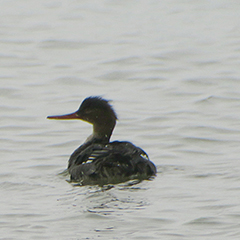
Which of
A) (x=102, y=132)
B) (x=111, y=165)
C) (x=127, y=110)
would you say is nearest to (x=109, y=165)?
(x=111, y=165)

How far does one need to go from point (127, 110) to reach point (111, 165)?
3.48 m

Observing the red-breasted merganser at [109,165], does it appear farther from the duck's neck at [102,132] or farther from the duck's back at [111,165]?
the duck's neck at [102,132]

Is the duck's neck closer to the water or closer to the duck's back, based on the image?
the water

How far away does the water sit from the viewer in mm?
6688

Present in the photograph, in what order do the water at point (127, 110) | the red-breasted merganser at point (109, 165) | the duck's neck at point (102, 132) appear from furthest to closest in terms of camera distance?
the duck's neck at point (102, 132) → the red-breasted merganser at point (109, 165) → the water at point (127, 110)

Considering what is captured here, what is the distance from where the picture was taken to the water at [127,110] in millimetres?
6688

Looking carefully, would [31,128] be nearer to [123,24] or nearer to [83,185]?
[83,185]

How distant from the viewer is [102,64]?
13.8 meters

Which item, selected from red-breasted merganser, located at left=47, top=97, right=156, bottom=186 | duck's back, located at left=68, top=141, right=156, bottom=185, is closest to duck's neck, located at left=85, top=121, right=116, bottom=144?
red-breasted merganser, located at left=47, top=97, right=156, bottom=186

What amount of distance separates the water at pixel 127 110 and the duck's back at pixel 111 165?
0.62 feet

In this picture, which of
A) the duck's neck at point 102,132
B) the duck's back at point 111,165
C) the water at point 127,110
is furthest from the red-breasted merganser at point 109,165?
the duck's neck at point 102,132

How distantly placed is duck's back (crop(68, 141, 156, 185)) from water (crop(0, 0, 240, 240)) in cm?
19

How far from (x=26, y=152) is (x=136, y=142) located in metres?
1.50

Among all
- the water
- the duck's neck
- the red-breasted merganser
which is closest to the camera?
the water
